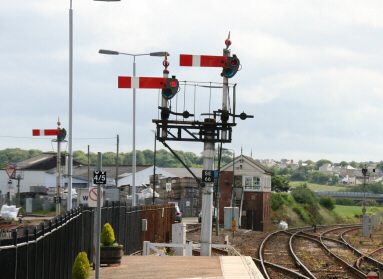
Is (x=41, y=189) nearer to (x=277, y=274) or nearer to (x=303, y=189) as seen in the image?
(x=303, y=189)

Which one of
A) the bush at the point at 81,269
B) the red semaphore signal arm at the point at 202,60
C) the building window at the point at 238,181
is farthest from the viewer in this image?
the building window at the point at 238,181

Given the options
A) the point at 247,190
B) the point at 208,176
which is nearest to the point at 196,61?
the point at 208,176

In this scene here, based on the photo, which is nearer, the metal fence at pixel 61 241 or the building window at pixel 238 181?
the metal fence at pixel 61 241

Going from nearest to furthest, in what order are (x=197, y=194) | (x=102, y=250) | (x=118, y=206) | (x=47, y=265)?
(x=47, y=265), (x=102, y=250), (x=118, y=206), (x=197, y=194)

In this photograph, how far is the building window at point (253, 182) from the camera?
68875 millimetres

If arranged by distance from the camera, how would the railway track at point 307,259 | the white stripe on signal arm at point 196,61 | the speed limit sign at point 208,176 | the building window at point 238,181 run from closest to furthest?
the white stripe on signal arm at point 196,61 → the speed limit sign at point 208,176 → the railway track at point 307,259 → the building window at point 238,181

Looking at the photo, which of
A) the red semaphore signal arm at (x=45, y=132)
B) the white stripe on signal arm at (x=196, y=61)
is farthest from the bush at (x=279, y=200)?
the white stripe on signal arm at (x=196, y=61)

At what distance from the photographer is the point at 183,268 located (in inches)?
737

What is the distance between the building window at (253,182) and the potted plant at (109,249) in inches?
1989

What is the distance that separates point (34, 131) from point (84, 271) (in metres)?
22.7

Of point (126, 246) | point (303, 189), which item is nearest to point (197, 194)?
point (303, 189)

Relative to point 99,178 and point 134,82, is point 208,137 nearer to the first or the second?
point 134,82

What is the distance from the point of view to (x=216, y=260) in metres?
20.6

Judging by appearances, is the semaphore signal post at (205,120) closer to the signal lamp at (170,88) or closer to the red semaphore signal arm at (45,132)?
the signal lamp at (170,88)
